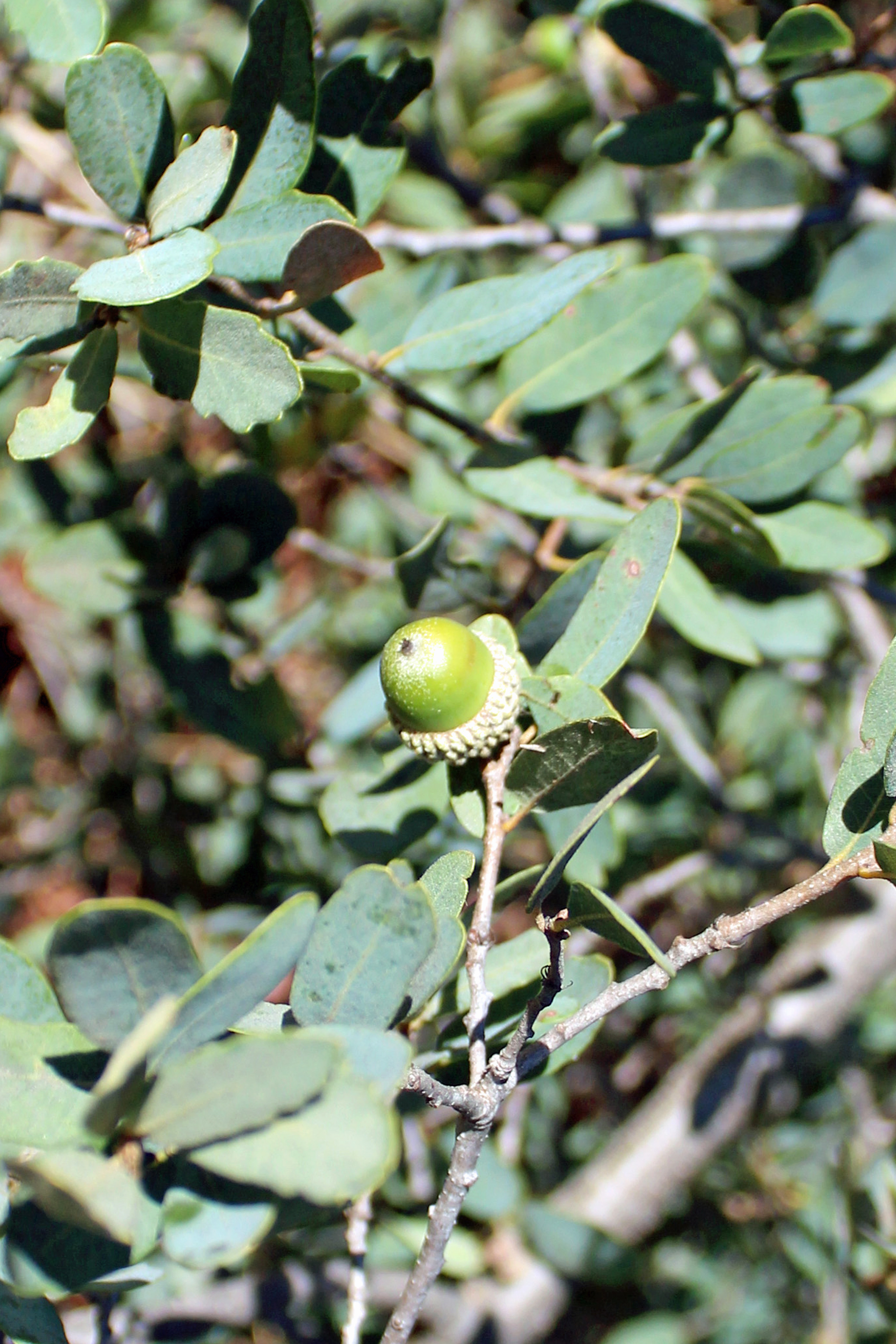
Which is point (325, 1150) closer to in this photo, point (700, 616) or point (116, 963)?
point (116, 963)

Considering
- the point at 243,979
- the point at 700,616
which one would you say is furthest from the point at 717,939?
the point at 700,616

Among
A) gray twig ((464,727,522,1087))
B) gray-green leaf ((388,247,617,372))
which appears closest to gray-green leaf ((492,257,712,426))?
gray-green leaf ((388,247,617,372))

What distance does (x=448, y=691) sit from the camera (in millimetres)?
953

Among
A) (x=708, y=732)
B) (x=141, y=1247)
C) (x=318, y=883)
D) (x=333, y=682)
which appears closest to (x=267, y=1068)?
(x=141, y=1247)

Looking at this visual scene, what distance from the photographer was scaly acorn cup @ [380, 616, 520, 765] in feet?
3.14

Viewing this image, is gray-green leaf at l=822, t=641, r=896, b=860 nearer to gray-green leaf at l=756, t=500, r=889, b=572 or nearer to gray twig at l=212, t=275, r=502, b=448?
gray-green leaf at l=756, t=500, r=889, b=572

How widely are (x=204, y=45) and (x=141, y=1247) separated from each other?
2.67 metres

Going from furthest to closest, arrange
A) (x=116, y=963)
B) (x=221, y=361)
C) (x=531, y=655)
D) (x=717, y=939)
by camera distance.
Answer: (x=531, y=655) → (x=221, y=361) → (x=717, y=939) → (x=116, y=963)

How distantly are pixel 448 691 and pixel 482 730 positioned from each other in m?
0.07

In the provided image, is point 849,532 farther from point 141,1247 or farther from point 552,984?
point 141,1247

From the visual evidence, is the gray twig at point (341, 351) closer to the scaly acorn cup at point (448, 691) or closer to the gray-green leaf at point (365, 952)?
the scaly acorn cup at point (448, 691)

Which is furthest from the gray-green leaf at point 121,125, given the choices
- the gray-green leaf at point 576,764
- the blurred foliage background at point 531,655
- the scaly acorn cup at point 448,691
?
the gray-green leaf at point 576,764

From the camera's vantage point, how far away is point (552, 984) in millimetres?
819

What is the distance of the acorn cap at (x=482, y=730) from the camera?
100 cm
